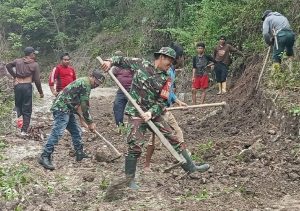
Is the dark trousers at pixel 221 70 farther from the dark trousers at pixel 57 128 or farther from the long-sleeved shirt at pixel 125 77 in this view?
the dark trousers at pixel 57 128

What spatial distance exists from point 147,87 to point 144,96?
0.40 ft

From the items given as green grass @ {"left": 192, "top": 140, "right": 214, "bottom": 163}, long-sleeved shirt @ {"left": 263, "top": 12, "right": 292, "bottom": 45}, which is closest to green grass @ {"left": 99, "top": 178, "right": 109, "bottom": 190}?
green grass @ {"left": 192, "top": 140, "right": 214, "bottom": 163}

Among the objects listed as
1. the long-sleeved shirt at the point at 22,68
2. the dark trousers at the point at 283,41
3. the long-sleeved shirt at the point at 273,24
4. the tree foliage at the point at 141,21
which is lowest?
the tree foliage at the point at 141,21

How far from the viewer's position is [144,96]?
586 centimetres

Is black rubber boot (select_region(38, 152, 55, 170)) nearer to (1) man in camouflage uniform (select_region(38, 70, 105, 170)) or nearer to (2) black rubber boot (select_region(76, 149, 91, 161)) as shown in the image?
(1) man in camouflage uniform (select_region(38, 70, 105, 170))

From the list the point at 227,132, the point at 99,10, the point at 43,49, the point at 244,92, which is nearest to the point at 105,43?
Result: the point at 99,10

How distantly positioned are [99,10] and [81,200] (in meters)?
24.9

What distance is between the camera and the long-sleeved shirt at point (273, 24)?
9344 mm

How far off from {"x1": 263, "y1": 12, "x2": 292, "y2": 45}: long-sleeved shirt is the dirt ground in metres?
1.27

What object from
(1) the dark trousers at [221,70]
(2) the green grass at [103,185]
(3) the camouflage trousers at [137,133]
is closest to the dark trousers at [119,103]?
(2) the green grass at [103,185]

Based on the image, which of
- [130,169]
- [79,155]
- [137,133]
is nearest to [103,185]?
[130,169]

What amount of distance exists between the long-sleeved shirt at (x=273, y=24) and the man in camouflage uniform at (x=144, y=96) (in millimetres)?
4358

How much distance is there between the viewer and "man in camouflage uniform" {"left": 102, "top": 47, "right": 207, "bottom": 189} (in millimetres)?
5766

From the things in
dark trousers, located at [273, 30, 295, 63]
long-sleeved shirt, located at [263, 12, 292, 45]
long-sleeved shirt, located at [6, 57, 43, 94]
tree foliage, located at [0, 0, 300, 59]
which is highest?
long-sleeved shirt, located at [263, 12, 292, 45]
